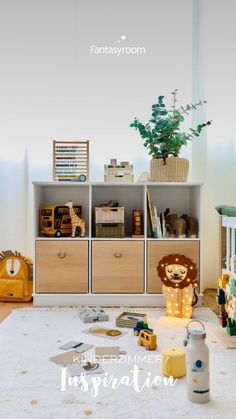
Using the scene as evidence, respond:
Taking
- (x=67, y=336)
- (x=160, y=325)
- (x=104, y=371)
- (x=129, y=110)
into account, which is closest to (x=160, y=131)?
(x=129, y=110)

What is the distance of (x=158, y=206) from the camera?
107 inches

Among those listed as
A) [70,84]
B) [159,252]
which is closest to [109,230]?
[159,252]

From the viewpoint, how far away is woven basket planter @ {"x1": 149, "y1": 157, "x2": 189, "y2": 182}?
2.41 metres

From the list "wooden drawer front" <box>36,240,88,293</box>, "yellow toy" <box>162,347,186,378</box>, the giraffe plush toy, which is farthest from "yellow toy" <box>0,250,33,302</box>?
"yellow toy" <box>162,347,186,378</box>

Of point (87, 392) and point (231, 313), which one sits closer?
point (87, 392)

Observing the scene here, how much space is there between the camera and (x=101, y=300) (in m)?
2.40

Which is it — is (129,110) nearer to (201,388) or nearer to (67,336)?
(67,336)

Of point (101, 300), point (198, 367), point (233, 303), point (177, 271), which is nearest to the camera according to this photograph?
point (198, 367)

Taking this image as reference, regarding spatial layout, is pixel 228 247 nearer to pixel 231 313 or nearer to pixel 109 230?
pixel 231 313

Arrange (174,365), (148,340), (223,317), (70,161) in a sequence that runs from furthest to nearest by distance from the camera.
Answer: (70,161), (223,317), (148,340), (174,365)

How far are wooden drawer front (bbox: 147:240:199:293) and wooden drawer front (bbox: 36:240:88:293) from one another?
39 cm

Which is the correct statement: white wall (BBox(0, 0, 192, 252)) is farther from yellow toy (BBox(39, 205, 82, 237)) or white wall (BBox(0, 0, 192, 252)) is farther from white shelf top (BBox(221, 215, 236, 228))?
white shelf top (BBox(221, 215, 236, 228))

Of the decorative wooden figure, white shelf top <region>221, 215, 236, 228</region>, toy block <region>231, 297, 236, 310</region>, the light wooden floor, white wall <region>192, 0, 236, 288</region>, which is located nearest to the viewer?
toy block <region>231, 297, 236, 310</region>

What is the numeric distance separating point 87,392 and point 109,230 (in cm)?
126
